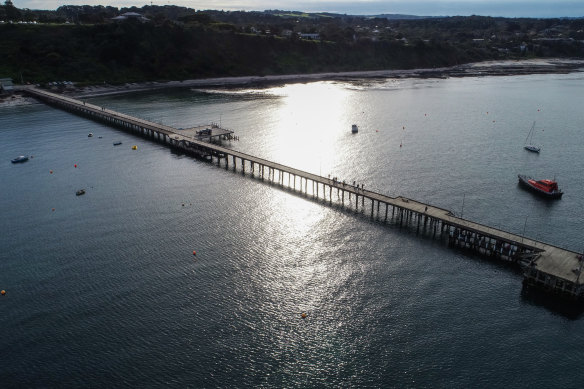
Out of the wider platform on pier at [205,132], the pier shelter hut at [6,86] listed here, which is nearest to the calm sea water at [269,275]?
the wider platform on pier at [205,132]

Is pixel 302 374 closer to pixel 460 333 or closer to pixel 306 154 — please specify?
pixel 460 333

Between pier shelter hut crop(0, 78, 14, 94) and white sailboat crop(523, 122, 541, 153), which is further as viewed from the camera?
pier shelter hut crop(0, 78, 14, 94)

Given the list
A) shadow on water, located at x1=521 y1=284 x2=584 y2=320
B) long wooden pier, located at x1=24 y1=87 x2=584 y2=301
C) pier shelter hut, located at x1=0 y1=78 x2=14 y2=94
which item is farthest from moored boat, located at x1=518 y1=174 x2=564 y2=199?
pier shelter hut, located at x1=0 y1=78 x2=14 y2=94

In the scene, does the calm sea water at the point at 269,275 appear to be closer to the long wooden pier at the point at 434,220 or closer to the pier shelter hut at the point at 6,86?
the long wooden pier at the point at 434,220

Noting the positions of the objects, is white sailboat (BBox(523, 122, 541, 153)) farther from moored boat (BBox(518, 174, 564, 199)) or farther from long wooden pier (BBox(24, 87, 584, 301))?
long wooden pier (BBox(24, 87, 584, 301))

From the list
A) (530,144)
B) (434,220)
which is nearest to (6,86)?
(434,220)

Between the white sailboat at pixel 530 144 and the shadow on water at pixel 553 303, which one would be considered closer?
the shadow on water at pixel 553 303

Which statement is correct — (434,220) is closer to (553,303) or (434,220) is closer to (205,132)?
(553,303)
